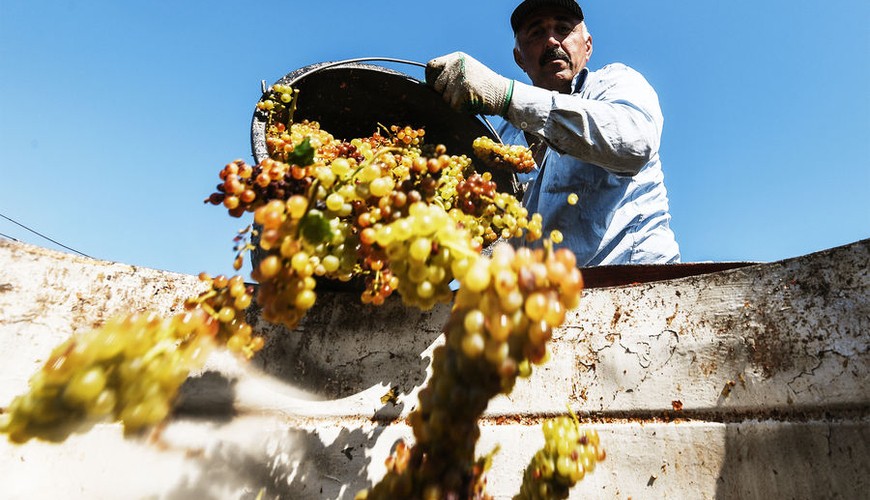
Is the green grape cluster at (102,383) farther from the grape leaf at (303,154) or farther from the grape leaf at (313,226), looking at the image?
the grape leaf at (303,154)

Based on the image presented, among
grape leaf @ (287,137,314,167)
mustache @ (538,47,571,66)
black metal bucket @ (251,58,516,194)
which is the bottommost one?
grape leaf @ (287,137,314,167)

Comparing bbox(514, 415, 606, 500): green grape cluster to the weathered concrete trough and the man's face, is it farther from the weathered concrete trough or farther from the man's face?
the man's face

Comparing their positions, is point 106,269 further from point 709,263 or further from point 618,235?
point 618,235

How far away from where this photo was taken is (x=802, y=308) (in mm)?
1407

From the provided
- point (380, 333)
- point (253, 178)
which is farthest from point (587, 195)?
point (253, 178)

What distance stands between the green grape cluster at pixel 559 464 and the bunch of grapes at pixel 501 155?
1549 mm

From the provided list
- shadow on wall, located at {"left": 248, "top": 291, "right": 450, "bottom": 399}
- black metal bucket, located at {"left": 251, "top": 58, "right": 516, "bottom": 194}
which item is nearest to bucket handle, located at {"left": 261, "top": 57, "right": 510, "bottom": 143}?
black metal bucket, located at {"left": 251, "top": 58, "right": 516, "bottom": 194}

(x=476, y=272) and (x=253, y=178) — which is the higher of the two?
(x=253, y=178)

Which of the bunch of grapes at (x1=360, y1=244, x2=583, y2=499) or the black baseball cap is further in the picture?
the black baseball cap

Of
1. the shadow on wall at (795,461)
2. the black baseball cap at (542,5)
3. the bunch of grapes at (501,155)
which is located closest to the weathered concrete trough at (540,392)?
the shadow on wall at (795,461)

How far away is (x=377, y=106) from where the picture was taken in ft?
8.82

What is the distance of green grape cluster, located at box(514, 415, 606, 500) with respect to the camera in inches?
40.4

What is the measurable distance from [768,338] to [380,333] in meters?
1.30

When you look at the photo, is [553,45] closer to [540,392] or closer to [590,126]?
[590,126]
